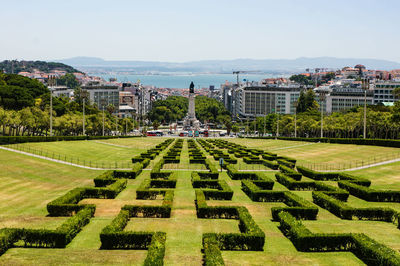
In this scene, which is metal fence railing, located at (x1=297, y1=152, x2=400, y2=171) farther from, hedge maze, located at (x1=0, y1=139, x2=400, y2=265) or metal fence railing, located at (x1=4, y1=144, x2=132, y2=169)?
metal fence railing, located at (x1=4, y1=144, x2=132, y2=169)

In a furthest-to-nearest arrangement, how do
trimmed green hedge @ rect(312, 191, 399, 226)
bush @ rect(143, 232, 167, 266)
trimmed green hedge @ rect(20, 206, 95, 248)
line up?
trimmed green hedge @ rect(312, 191, 399, 226), trimmed green hedge @ rect(20, 206, 95, 248), bush @ rect(143, 232, 167, 266)

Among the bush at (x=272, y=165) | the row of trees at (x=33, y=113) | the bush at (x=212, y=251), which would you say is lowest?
the bush at (x=272, y=165)

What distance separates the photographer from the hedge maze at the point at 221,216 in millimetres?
22578

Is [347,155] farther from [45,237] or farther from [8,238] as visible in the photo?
[8,238]

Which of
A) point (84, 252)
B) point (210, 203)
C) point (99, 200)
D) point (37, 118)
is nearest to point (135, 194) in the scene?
point (99, 200)

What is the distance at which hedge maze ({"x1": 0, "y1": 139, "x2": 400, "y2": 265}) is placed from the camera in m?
22.6

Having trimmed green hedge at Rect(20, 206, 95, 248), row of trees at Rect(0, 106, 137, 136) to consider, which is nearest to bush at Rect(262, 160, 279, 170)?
trimmed green hedge at Rect(20, 206, 95, 248)

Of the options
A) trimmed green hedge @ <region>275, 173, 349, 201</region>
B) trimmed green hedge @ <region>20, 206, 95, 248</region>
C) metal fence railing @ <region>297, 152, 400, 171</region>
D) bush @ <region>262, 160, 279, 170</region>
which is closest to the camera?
trimmed green hedge @ <region>20, 206, 95, 248</region>

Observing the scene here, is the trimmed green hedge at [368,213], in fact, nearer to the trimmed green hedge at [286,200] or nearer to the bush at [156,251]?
the trimmed green hedge at [286,200]

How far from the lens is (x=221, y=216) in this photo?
30281 mm

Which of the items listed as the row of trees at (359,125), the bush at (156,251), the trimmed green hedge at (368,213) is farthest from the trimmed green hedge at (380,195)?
the row of trees at (359,125)

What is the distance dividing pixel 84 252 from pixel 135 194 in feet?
53.2

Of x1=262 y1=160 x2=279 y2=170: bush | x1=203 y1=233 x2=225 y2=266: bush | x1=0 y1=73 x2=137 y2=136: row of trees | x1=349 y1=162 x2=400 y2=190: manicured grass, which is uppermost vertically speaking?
x1=0 y1=73 x2=137 y2=136: row of trees

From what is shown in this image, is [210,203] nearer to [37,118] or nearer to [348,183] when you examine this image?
[348,183]
